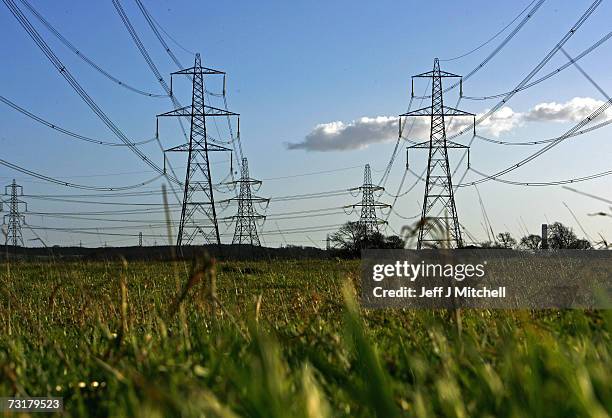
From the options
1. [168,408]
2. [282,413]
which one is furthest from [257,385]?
[168,408]

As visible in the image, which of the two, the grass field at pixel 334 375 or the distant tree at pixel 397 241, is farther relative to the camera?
the distant tree at pixel 397 241

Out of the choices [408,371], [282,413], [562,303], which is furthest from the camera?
[562,303]

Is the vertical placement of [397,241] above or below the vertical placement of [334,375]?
above

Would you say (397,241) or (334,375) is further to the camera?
(397,241)

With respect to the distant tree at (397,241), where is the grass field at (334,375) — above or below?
below

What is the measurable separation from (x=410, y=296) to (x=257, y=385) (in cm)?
912

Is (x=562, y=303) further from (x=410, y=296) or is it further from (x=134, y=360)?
(x=134, y=360)

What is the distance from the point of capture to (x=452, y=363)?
2.56 metres

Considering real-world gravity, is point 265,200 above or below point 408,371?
above

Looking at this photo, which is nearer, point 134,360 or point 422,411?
point 422,411

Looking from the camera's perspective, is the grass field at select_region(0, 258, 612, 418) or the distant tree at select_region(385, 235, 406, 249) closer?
the grass field at select_region(0, 258, 612, 418)

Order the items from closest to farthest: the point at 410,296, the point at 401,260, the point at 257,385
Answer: the point at 257,385, the point at 410,296, the point at 401,260

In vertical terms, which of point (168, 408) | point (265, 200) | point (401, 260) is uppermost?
point (265, 200)

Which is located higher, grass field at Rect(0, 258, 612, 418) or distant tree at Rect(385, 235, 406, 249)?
distant tree at Rect(385, 235, 406, 249)
